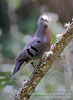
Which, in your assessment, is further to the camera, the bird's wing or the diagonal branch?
the bird's wing

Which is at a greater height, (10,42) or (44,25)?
(10,42)

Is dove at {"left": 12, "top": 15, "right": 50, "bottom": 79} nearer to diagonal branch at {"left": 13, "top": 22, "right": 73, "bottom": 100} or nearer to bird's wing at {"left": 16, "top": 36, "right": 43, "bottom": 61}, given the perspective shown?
bird's wing at {"left": 16, "top": 36, "right": 43, "bottom": 61}

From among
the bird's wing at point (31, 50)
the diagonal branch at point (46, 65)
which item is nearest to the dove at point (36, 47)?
the bird's wing at point (31, 50)

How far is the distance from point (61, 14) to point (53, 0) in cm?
23

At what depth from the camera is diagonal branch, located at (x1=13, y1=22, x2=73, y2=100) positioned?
1373mm

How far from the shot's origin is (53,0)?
4.55 m

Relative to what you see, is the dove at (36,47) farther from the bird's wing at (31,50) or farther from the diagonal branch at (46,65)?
the diagonal branch at (46,65)

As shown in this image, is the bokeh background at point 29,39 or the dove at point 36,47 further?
the bokeh background at point 29,39

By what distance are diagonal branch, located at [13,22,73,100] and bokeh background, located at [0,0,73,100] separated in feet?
0.46

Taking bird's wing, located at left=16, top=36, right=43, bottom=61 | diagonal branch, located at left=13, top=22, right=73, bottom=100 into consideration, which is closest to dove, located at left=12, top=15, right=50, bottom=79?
bird's wing, located at left=16, top=36, right=43, bottom=61

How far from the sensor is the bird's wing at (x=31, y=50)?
1525 mm

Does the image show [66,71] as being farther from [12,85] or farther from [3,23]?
[3,23]

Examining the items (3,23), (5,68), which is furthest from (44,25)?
(3,23)

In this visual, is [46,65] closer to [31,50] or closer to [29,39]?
[31,50]
